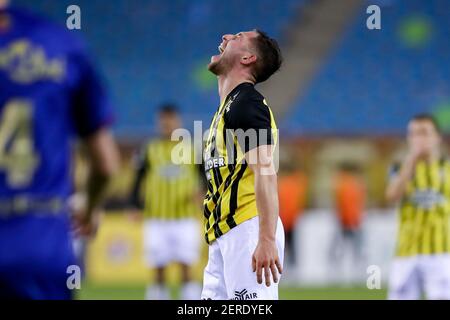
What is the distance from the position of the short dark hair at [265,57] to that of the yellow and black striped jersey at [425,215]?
9.83ft

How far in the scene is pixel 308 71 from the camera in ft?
67.9

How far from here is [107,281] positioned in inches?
627

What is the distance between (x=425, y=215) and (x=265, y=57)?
3185 millimetres

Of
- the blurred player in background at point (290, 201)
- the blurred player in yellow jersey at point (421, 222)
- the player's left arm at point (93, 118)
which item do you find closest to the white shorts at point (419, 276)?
the blurred player in yellow jersey at point (421, 222)

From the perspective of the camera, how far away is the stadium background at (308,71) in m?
18.4

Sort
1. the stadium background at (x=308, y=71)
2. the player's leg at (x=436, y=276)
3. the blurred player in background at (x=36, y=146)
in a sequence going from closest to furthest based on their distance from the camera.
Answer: the blurred player in background at (x=36, y=146) < the player's leg at (x=436, y=276) < the stadium background at (x=308, y=71)

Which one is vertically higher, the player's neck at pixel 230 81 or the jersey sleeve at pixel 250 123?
the player's neck at pixel 230 81

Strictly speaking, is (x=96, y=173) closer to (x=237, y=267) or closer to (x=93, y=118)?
(x=93, y=118)

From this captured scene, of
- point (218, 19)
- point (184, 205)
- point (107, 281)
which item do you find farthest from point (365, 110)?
point (184, 205)

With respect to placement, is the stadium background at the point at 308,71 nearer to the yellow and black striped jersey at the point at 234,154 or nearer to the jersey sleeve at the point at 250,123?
the yellow and black striped jersey at the point at 234,154

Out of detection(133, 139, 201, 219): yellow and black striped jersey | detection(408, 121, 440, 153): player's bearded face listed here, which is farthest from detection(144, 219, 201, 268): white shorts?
detection(408, 121, 440, 153): player's bearded face

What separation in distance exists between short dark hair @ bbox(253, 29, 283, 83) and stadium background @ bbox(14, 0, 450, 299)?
12705mm

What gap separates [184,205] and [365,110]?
384 inches

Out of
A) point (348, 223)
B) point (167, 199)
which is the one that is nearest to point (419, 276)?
point (167, 199)
